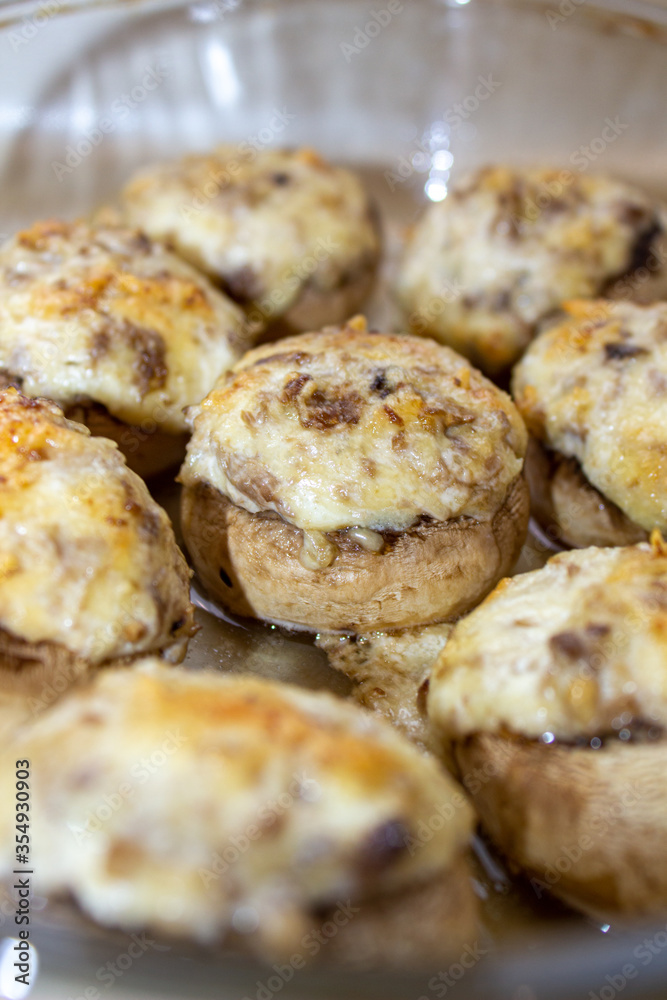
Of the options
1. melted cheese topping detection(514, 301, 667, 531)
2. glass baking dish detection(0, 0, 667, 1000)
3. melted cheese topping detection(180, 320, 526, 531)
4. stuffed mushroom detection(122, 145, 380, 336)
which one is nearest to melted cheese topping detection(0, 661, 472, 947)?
melted cheese topping detection(180, 320, 526, 531)

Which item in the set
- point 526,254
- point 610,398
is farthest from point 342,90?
point 610,398

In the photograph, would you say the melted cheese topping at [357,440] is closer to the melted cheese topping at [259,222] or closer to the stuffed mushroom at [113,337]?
the stuffed mushroom at [113,337]

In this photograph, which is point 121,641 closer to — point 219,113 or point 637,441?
point 637,441

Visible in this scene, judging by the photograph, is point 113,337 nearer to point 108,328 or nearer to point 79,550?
point 108,328

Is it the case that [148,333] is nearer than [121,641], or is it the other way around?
[121,641]

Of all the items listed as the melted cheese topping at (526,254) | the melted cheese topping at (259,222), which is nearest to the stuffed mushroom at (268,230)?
the melted cheese topping at (259,222)

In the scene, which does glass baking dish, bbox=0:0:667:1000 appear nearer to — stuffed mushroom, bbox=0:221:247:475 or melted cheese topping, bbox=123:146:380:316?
melted cheese topping, bbox=123:146:380:316

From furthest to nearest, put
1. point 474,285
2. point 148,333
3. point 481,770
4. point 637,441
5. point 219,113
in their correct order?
point 219,113 < point 474,285 < point 148,333 < point 637,441 < point 481,770

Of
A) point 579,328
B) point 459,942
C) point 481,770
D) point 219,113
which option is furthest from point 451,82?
point 459,942
